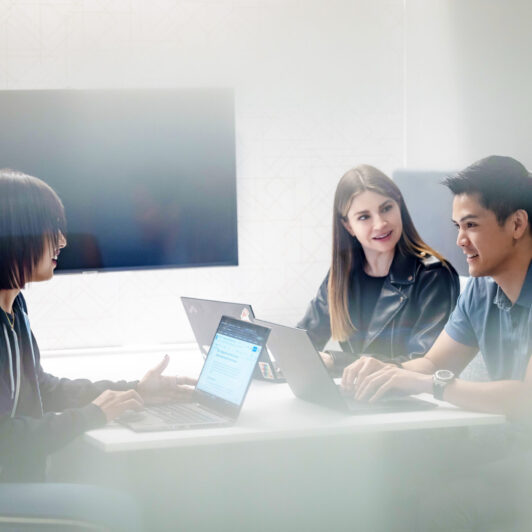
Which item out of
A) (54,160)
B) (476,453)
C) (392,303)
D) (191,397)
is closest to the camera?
(191,397)

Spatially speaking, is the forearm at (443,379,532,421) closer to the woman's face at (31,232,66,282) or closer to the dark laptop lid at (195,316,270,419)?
the dark laptop lid at (195,316,270,419)

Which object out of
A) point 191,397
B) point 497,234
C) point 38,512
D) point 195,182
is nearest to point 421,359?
point 497,234

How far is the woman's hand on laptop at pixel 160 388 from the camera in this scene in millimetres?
1866

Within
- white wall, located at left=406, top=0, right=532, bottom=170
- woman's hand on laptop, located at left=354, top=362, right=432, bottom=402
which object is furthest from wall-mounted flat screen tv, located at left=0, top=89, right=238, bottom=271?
woman's hand on laptop, located at left=354, top=362, right=432, bottom=402

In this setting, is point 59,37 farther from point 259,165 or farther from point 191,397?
point 191,397

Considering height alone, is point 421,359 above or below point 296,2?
below

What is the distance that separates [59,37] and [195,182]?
0.77 metres

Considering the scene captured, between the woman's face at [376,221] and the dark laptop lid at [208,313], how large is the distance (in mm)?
637

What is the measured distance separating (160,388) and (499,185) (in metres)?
0.97

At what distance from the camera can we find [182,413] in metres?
1.75

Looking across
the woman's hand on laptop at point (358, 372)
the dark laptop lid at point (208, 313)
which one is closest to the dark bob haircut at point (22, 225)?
the dark laptop lid at point (208, 313)

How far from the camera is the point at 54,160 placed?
2961 millimetres

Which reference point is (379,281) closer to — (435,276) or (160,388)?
(435,276)

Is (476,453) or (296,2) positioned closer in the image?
(476,453)
